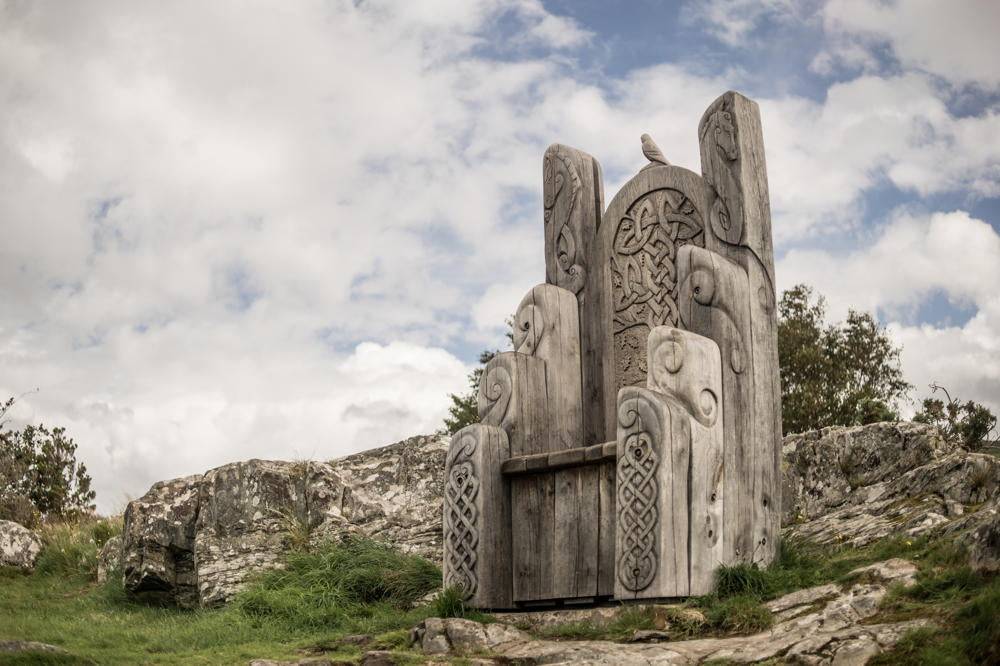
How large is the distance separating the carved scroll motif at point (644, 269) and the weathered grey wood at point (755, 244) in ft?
1.19

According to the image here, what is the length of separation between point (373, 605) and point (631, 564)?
2.96m

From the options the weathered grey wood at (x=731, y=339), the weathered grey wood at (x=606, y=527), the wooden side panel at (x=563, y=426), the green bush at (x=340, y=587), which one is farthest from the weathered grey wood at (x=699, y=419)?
the green bush at (x=340, y=587)

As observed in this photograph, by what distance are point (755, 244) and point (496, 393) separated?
6.79ft

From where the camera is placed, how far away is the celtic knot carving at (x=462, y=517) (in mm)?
7336

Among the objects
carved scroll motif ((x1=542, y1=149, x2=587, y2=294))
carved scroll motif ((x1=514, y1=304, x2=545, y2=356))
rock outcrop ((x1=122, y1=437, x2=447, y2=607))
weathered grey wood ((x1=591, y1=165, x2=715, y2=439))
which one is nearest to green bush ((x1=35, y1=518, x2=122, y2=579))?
rock outcrop ((x1=122, y1=437, x2=447, y2=607))

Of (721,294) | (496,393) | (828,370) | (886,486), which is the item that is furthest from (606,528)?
(828,370)

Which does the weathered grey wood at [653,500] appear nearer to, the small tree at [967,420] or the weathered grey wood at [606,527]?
the weathered grey wood at [606,527]

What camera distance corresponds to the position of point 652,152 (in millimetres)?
8148

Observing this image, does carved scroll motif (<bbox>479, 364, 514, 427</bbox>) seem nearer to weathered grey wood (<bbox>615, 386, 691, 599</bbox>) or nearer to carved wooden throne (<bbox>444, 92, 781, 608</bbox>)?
carved wooden throne (<bbox>444, 92, 781, 608</bbox>)

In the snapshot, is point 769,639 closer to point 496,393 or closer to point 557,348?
point 496,393

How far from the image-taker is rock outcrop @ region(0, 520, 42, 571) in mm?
12039

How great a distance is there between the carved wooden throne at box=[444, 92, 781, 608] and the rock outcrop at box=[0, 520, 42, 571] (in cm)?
680

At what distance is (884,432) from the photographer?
31.2ft

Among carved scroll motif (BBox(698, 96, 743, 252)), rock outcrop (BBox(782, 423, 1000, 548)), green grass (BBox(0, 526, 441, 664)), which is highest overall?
carved scroll motif (BBox(698, 96, 743, 252))
